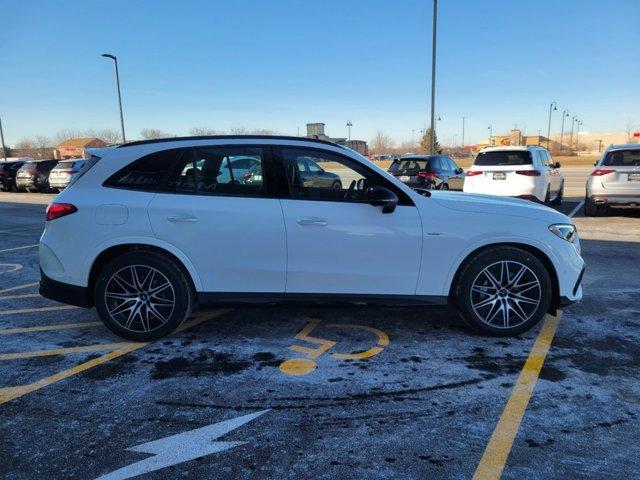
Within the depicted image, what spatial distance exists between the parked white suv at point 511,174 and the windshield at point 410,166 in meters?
3.25

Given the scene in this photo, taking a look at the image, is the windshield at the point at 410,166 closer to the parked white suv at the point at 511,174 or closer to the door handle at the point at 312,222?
the parked white suv at the point at 511,174

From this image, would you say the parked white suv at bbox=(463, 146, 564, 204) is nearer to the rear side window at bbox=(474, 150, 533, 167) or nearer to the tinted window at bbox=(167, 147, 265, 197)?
the rear side window at bbox=(474, 150, 533, 167)

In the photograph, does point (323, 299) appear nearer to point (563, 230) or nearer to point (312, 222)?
point (312, 222)

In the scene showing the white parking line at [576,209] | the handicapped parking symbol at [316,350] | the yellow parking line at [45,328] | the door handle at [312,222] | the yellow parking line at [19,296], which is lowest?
the handicapped parking symbol at [316,350]

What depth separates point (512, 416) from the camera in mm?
2969

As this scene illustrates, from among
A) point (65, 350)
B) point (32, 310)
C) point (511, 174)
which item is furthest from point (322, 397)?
point (511, 174)

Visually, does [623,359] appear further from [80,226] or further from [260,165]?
[80,226]

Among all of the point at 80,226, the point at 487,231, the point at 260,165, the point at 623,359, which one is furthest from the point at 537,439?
the point at 80,226

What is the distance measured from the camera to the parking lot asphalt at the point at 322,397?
101 inches

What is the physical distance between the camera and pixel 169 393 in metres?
3.29

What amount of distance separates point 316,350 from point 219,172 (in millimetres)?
1705

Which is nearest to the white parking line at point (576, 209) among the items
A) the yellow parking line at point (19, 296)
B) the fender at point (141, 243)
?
the fender at point (141, 243)

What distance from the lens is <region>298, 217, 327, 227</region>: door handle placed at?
3.99m

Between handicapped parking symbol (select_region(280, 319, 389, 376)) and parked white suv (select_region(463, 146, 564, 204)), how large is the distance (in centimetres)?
778
